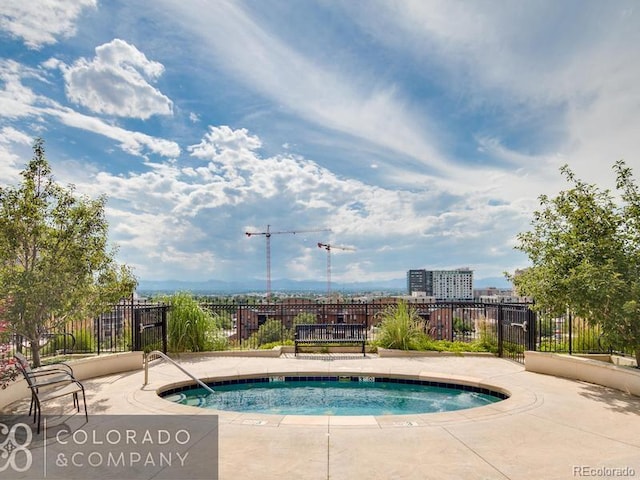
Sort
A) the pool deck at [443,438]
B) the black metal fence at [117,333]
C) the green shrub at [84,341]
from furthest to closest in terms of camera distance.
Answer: the green shrub at [84,341] → the black metal fence at [117,333] → the pool deck at [443,438]

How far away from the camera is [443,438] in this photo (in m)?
4.50

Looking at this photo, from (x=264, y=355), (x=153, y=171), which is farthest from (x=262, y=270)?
(x=264, y=355)

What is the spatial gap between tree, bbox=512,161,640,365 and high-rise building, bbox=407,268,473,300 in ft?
424

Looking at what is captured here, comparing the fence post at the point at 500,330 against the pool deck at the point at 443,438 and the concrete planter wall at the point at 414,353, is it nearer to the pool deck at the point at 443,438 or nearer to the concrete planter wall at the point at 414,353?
the concrete planter wall at the point at 414,353

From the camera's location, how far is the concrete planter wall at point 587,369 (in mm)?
6590

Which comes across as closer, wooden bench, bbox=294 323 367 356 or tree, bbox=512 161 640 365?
tree, bbox=512 161 640 365

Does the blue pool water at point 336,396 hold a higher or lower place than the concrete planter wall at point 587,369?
lower

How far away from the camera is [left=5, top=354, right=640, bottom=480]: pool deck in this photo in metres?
3.68

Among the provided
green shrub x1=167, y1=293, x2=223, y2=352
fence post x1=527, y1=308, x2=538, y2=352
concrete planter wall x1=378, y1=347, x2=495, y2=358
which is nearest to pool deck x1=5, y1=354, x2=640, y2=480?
fence post x1=527, y1=308, x2=538, y2=352

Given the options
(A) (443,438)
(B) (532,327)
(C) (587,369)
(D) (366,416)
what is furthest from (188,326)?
(C) (587,369)

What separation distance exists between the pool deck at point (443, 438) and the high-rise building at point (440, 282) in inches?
5156

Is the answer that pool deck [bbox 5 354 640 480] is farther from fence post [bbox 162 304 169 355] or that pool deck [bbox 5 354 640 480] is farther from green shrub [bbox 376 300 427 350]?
green shrub [bbox 376 300 427 350]

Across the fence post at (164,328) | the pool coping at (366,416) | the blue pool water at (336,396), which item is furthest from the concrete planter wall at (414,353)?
the fence post at (164,328)

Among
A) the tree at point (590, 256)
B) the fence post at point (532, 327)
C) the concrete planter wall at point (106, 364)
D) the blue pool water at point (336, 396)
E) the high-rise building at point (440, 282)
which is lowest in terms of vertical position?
the high-rise building at point (440, 282)
